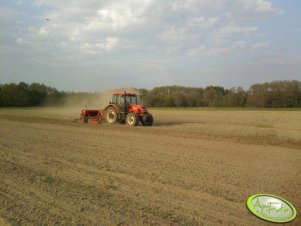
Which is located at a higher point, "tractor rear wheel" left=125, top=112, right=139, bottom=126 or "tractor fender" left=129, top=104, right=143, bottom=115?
"tractor fender" left=129, top=104, right=143, bottom=115

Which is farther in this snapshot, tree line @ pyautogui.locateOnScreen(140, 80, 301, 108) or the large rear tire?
tree line @ pyautogui.locateOnScreen(140, 80, 301, 108)

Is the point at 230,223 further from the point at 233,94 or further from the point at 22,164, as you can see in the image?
the point at 233,94

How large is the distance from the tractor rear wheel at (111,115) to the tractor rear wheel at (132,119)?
0.79 meters

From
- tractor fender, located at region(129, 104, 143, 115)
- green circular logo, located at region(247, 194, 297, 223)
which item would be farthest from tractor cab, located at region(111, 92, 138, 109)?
green circular logo, located at region(247, 194, 297, 223)

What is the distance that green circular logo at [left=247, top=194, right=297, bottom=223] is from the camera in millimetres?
4930

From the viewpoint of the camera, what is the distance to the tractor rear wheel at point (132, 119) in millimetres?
18469

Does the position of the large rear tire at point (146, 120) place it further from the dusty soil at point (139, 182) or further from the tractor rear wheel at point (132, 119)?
the dusty soil at point (139, 182)

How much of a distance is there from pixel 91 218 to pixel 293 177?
4.84 m

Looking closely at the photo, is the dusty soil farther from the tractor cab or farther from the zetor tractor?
the tractor cab

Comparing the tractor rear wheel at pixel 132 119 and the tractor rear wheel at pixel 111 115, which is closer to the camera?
the tractor rear wheel at pixel 132 119

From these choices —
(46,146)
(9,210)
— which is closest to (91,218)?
(9,210)

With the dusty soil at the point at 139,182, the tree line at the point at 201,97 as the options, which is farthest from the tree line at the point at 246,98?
the dusty soil at the point at 139,182

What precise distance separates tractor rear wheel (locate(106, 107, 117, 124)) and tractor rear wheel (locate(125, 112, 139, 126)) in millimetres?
790

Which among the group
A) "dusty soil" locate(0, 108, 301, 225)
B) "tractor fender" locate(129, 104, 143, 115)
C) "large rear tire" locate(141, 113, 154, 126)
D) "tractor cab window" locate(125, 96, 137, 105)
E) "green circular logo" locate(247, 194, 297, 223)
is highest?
"tractor cab window" locate(125, 96, 137, 105)
